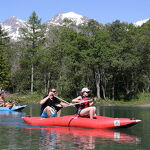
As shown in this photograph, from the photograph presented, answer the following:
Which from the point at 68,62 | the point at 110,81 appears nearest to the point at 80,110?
the point at 68,62

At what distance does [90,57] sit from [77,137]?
29.3 m

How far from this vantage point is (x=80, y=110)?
42.9ft

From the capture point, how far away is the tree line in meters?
40.1

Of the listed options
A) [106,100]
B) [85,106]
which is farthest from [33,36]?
[85,106]

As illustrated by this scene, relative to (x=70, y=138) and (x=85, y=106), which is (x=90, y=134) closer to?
(x=70, y=138)

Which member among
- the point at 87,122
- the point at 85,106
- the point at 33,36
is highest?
the point at 33,36

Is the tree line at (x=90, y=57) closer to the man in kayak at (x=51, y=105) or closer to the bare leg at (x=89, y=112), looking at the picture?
the man in kayak at (x=51, y=105)

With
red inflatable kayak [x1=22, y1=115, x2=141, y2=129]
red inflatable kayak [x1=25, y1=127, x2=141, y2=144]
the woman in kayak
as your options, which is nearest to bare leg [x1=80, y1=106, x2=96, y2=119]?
the woman in kayak

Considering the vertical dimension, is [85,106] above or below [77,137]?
above

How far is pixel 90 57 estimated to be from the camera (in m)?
39.6

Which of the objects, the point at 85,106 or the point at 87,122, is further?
the point at 85,106

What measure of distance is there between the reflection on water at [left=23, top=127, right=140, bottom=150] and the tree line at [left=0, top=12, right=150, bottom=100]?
27.6 metres

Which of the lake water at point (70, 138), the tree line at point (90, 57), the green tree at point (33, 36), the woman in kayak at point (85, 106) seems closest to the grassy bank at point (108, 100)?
the tree line at point (90, 57)

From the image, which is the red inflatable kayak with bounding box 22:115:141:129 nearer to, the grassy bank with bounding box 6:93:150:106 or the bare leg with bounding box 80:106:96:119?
the bare leg with bounding box 80:106:96:119
